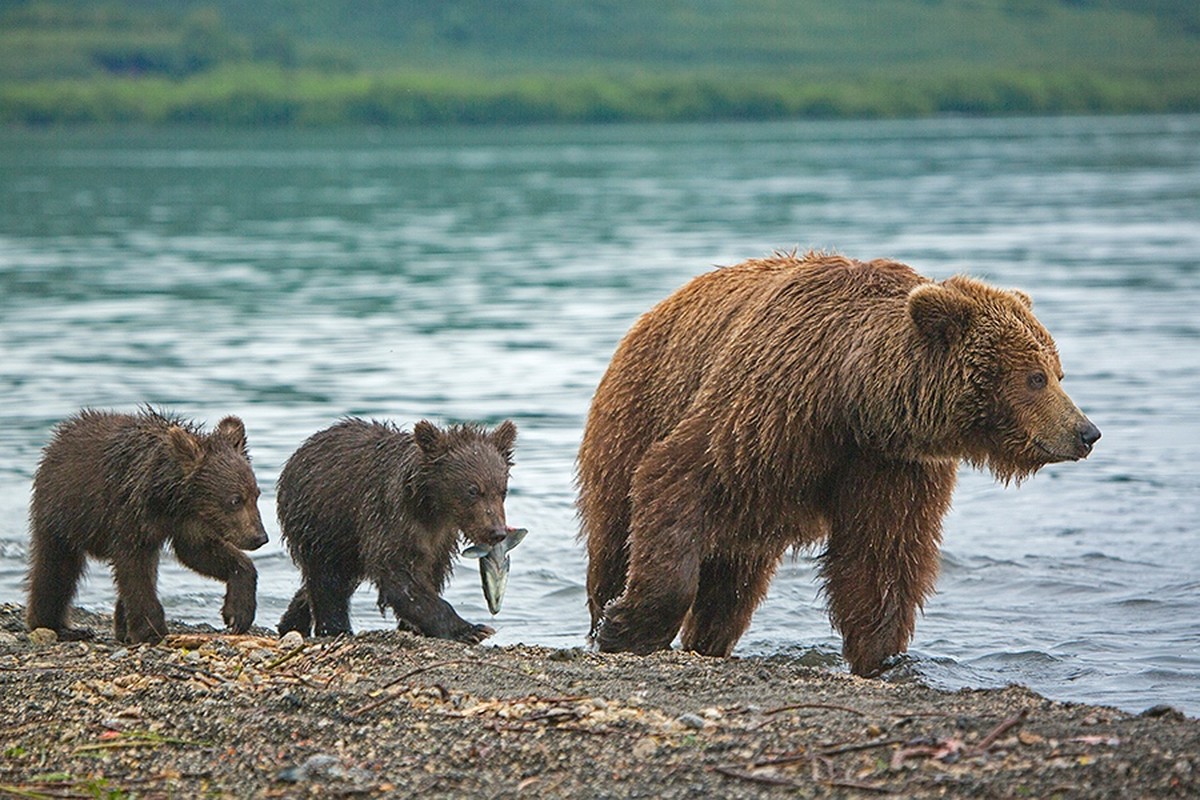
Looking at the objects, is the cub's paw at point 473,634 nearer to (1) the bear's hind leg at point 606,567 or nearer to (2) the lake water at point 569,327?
(1) the bear's hind leg at point 606,567

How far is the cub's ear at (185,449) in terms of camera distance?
7.82 m

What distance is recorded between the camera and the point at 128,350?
19.6 meters

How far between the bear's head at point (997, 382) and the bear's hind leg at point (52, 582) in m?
3.89

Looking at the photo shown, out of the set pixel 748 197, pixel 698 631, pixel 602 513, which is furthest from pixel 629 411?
pixel 748 197

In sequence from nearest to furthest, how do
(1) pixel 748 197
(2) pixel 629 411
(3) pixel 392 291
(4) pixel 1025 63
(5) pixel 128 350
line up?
(2) pixel 629 411
(5) pixel 128 350
(3) pixel 392 291
(1) pixel 748 197
(4) pixel 1025 63

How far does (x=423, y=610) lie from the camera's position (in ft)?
25.8

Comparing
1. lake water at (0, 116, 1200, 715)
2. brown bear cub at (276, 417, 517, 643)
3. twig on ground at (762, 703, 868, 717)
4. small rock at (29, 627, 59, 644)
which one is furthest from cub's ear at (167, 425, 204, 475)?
twig on ground at (762, 703, 868, 717)

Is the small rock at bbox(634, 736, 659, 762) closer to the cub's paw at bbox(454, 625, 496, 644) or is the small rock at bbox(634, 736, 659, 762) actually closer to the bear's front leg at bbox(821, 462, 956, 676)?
the bear's front leg at bbox(821, 462, 956, 676)

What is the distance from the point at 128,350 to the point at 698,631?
12442 mm

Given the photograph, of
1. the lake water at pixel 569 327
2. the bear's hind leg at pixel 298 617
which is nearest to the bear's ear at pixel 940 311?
the lake water at pixel 569 327

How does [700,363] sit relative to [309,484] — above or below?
above

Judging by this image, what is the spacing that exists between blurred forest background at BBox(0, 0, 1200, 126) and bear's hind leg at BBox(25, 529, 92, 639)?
113 m

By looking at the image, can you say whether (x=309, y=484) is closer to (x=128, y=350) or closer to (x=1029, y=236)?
(x=128, y=350)

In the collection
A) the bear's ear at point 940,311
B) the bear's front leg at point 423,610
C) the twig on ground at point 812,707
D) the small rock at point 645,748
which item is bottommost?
the bear's front leg at point 423,610
